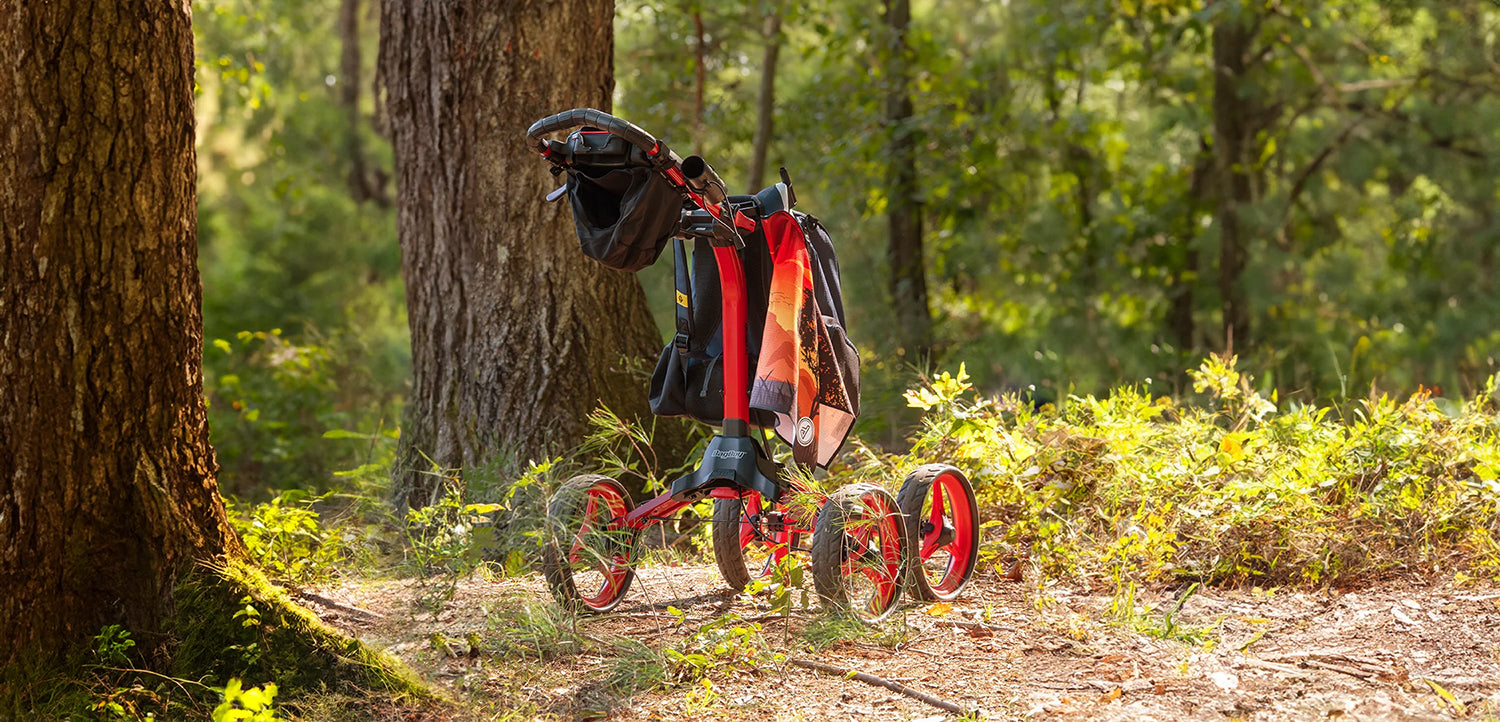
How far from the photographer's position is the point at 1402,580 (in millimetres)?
3629

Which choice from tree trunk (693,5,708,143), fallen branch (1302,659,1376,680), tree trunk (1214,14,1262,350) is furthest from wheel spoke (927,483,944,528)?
tree trunk (1214,14,1262,350)

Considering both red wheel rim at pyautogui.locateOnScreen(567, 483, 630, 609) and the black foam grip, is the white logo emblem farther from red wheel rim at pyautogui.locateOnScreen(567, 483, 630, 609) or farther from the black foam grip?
the black foam grip

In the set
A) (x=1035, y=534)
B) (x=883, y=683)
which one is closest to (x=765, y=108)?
(x=1035, y=534)

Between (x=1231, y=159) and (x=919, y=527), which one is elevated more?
(x=1231, y=159)

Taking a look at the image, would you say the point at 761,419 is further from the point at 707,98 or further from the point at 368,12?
the point at 368,12

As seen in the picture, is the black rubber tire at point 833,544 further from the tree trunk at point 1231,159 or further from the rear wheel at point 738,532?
the tree trunk at point 1231,159

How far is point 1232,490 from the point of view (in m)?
3.86

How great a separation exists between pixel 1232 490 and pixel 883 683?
1735mm

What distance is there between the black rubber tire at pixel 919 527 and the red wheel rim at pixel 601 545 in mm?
804

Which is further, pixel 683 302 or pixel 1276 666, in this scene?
pixel 683 302

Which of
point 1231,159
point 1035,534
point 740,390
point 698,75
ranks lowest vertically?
point 1035,534

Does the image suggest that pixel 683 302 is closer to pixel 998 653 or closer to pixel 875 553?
pixel 875 553

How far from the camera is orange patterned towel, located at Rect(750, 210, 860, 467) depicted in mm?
3035

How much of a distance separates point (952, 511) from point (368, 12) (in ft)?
53.6
